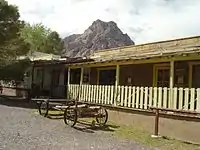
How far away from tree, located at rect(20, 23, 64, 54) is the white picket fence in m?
54.1

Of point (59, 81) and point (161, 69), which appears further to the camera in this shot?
point (59, 81)

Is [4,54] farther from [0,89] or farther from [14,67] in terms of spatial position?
[0,89]

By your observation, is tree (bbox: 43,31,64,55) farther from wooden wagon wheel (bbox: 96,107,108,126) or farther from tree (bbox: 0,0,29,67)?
wooden wagon wheel (bbox: 96,107,108,126)

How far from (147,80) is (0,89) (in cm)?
1821

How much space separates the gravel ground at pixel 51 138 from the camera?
32.3 feet

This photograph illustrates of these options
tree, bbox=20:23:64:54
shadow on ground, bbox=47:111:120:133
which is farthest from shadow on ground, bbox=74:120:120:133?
tree, bbox=20:23:64:54

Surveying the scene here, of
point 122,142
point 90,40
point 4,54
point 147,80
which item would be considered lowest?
point 122,142

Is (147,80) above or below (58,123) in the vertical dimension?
above

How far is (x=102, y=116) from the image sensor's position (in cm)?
1518

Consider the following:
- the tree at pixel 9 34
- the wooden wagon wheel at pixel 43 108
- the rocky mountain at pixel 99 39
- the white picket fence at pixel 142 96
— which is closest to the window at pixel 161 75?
the white picket fence at pixel 142 96

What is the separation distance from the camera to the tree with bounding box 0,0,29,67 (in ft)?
90.7

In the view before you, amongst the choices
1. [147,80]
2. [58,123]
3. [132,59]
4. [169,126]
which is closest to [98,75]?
[147,80]

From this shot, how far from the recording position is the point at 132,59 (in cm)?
1656

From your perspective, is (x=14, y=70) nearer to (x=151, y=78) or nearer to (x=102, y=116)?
(x=151, y=78)
